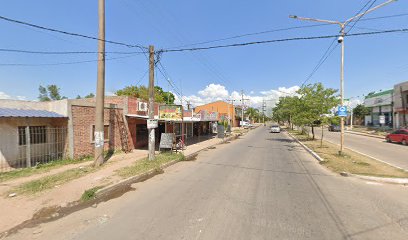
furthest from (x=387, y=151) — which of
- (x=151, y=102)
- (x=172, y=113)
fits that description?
(x=151, y=102)

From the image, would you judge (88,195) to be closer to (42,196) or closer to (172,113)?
(42,196)

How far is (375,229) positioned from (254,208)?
2446mm

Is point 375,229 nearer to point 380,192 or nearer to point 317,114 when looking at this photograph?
point 380,192

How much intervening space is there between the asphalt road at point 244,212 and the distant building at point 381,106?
40.8m

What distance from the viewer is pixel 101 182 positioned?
8.69 metres

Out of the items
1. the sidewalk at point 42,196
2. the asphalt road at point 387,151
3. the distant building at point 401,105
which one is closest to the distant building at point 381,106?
the distant building at point 401,105

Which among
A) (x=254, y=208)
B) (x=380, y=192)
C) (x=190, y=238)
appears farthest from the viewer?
(x=380, y=192)

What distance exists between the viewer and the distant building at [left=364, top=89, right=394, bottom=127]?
4493cm

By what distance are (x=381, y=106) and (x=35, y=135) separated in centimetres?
5647

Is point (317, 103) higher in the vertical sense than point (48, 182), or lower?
higher

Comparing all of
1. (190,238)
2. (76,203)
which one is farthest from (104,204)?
(190,238)

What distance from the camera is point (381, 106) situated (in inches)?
1932

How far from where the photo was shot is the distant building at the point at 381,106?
44.9 m

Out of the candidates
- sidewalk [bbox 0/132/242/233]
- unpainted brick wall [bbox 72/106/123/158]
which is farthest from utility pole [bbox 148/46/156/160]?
unpainted brick wall [bbox 72/106/123/158]
